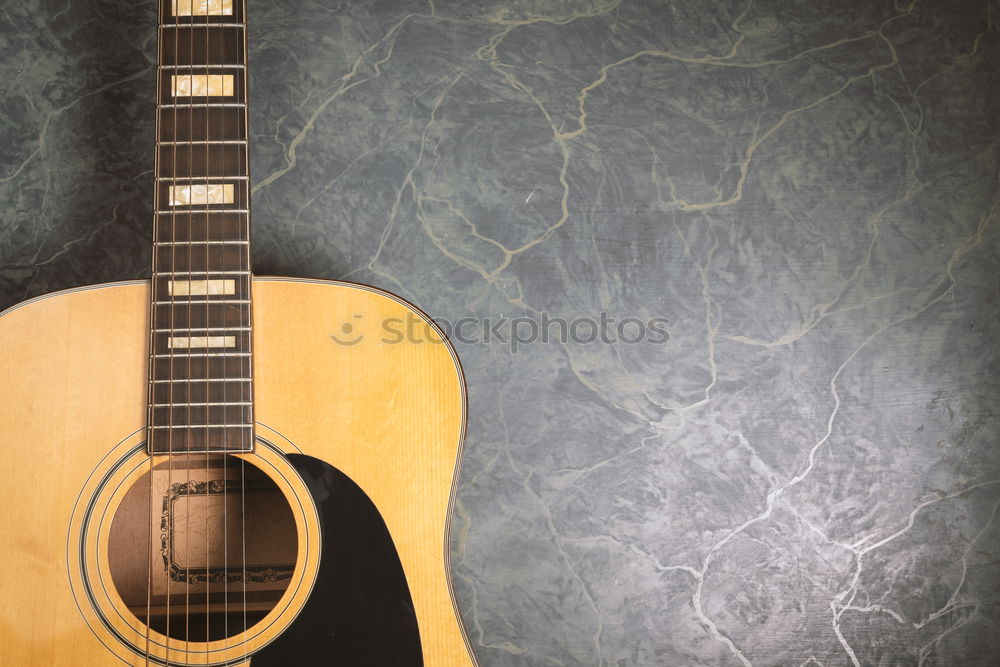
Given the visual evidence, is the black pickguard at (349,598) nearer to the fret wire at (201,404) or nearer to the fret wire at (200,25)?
the fret wire at (201,404)

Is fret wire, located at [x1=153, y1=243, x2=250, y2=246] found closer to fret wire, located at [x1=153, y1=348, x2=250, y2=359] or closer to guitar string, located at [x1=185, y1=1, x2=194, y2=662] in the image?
guitar string, located at [x1=185, y1=1, x2=194, y2=662]

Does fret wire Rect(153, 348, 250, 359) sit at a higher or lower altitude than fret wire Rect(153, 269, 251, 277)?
lower

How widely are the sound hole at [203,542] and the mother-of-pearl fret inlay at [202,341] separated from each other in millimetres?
153

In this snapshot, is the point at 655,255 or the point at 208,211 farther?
the point at 655,255

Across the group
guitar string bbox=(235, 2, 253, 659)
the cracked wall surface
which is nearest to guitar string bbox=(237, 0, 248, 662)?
guitar string bbox=(235, 2, 253, 659)

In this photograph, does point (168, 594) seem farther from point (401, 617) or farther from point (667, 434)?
point (667, 434)

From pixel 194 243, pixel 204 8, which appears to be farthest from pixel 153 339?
pixel 204 8

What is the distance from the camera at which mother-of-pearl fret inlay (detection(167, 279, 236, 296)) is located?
0.82 m

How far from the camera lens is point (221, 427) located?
811mm

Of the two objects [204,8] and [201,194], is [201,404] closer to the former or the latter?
[201,194]

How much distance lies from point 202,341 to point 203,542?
295mm

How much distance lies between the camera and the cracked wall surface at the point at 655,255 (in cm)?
110

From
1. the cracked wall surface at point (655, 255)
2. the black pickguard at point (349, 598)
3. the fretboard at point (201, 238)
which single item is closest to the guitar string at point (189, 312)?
the fretboard at point (201, 238)

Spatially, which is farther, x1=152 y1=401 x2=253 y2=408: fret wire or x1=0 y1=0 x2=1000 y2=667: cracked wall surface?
x1=0 y1=0 x2=1000 y2=667: cracked wall surface
